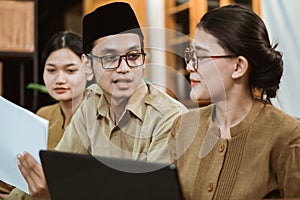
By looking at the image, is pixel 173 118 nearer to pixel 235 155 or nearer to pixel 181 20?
pixel 235 155

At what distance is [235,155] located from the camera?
1.22m

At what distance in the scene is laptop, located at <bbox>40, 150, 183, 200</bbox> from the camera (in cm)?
83

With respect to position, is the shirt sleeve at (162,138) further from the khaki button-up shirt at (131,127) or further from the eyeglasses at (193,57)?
the eyeglasses at (193,57)

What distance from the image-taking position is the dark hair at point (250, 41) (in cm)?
122

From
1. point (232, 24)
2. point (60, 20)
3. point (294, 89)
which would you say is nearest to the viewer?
point (232, 24)

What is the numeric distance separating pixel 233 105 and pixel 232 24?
0.18 meters

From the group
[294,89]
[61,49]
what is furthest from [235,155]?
[61,49]

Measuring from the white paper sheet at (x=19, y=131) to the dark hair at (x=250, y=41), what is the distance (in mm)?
430

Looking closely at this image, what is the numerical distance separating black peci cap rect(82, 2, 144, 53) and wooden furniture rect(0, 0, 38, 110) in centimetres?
208

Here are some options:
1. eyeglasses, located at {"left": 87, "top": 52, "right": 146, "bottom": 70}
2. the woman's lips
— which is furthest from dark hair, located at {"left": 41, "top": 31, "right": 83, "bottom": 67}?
eyeglasses, located at {"left": 87, "top": 52, "right": 146, "bottom": 70}

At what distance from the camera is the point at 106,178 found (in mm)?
897

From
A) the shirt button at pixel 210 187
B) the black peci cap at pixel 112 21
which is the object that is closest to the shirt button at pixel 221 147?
the shirt button at pixel 210 187

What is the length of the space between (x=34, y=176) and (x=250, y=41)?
555 mm

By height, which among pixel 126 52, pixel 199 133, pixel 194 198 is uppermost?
pixel 126 52
